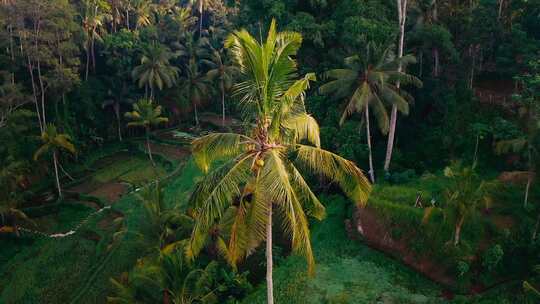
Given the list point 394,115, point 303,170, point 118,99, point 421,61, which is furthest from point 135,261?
point 118,99

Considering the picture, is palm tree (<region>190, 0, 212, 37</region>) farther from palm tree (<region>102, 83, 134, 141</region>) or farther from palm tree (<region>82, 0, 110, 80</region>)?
palm tree (<region>102, 83, 134, 141</region>)

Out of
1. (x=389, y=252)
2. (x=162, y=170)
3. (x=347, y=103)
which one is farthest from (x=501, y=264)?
(x=162, y=170)

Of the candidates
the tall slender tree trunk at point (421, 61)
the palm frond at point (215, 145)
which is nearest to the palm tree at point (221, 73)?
the tall slender tree trunk at point (421, 61)

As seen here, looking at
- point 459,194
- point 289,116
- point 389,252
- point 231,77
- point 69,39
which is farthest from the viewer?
point 231,77

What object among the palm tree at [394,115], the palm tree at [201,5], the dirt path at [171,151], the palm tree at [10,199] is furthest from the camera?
the palm tree at [201,5]

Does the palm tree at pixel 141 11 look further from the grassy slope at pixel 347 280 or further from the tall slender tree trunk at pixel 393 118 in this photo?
the grassy slope at pixel 347 280

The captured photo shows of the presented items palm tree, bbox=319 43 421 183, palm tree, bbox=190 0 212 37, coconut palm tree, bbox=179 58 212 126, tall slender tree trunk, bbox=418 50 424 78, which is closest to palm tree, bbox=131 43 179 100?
coconut palm tree, bbox=179 58 212 126

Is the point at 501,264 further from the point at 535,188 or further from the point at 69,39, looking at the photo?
the point at 69,39
